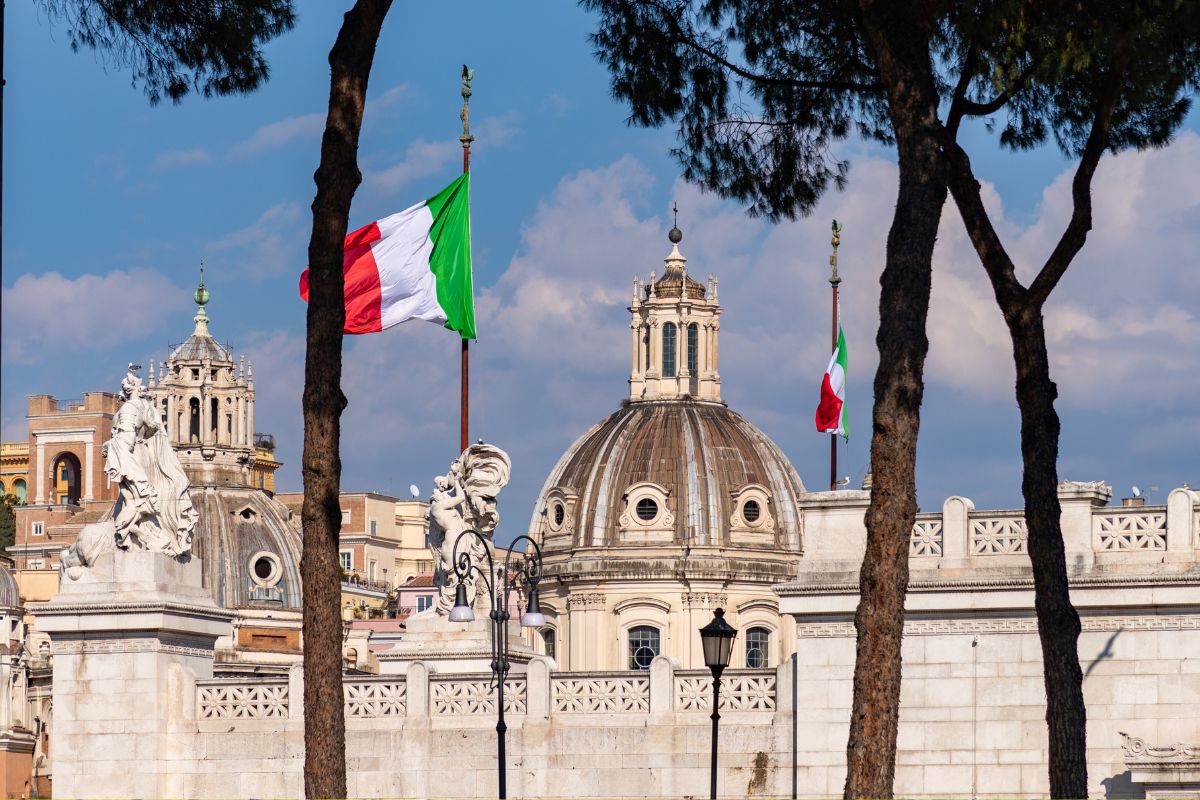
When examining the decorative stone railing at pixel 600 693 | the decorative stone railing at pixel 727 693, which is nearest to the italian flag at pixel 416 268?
the decorative stone railing at pixel 600 693

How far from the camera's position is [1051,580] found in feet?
70.8

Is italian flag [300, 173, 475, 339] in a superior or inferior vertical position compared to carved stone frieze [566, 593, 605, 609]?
superior

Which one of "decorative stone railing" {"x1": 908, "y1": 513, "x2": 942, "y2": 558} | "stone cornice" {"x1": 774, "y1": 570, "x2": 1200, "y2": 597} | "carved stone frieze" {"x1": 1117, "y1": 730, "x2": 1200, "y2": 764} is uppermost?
"decorative stone railing" {"x1": 908, "y1": 513, "x2": 942, "y2": 558}

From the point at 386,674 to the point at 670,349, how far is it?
82.2 meters

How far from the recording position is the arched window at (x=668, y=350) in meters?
108

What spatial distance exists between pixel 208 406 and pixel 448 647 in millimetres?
97398

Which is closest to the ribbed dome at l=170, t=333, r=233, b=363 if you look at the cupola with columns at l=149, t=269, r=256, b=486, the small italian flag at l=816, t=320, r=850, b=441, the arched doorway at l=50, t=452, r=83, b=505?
the cupola with columns at l=149, t=269, r=256, b=486

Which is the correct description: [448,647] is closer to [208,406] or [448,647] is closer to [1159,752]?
[1159,752]

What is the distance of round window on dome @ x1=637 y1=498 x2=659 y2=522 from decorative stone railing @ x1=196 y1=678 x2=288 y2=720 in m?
75.0

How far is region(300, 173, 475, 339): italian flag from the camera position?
3186 centimetres

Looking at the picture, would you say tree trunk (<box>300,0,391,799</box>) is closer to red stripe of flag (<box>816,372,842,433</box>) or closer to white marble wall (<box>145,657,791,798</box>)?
white marble wall (<box>145,657,791,798</box>)

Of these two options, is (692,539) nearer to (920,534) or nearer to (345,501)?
(345,501)

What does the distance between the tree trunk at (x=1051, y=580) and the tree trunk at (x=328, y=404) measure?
589 cm

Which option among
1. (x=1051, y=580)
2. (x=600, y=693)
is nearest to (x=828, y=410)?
(x=600, y=693)
